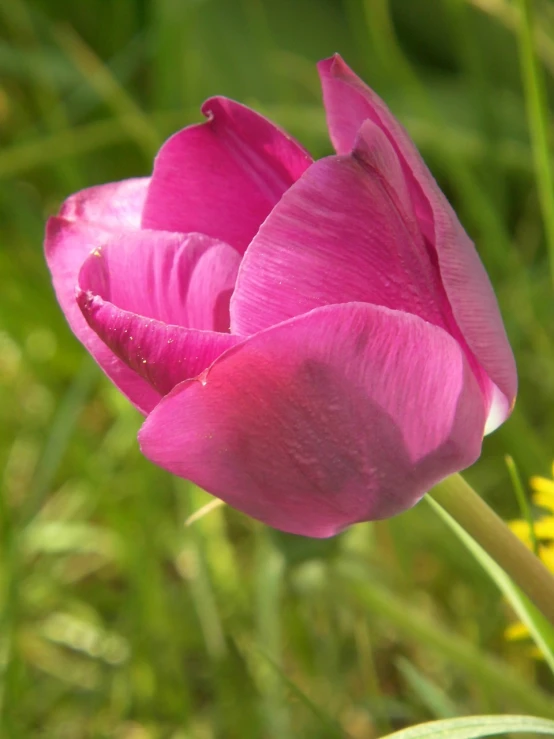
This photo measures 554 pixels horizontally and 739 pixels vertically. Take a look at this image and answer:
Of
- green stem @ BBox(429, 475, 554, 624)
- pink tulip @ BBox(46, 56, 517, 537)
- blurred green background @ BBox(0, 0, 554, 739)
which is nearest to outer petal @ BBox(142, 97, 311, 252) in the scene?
pink tulip @ BBox(46, 56, 517, 537)

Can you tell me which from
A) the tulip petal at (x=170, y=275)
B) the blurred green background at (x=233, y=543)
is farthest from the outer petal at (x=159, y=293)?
the blurred green background at (x=233, y=543)

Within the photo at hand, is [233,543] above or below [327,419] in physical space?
below

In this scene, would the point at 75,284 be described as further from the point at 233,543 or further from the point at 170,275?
the point at 233,543

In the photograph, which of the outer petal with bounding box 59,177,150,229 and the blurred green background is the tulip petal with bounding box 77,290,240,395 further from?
the blurred green background

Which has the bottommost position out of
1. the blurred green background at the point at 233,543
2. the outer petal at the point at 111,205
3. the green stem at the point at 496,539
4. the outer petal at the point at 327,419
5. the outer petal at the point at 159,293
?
the blurred green background at the point at 233,543

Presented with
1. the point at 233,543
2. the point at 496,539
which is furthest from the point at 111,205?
the point at 233,543

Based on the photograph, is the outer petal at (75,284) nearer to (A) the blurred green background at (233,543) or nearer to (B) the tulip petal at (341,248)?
(B) the tulip petal at (341,248)
